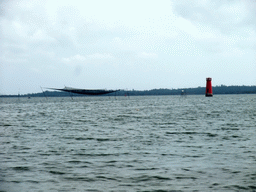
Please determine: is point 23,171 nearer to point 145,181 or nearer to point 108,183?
point 108,183

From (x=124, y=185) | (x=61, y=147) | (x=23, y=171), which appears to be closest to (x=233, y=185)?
(x=124, y=185)

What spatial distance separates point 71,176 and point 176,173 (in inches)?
180

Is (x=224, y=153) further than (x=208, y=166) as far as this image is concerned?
Yes

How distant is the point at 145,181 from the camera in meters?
13.4

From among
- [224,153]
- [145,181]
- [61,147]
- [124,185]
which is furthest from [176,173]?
[61,147]

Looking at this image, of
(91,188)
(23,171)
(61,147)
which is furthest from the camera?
(61,147)

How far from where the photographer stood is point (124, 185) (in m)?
Answer: 12.8

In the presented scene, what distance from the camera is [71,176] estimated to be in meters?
14.3

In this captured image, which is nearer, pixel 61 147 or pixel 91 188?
pixel 91 188

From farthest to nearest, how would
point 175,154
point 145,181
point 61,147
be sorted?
point 61,147
point 175,154
point 145,181

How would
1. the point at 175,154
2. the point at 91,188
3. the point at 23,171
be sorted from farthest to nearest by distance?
the point at 175,154, the point at 23,171, the point at 91,188

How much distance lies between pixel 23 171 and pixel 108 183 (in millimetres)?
4660

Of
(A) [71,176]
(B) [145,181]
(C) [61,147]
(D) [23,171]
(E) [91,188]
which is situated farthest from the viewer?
(C) [61,147]

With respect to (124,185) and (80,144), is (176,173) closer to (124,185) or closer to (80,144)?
(124,185)
